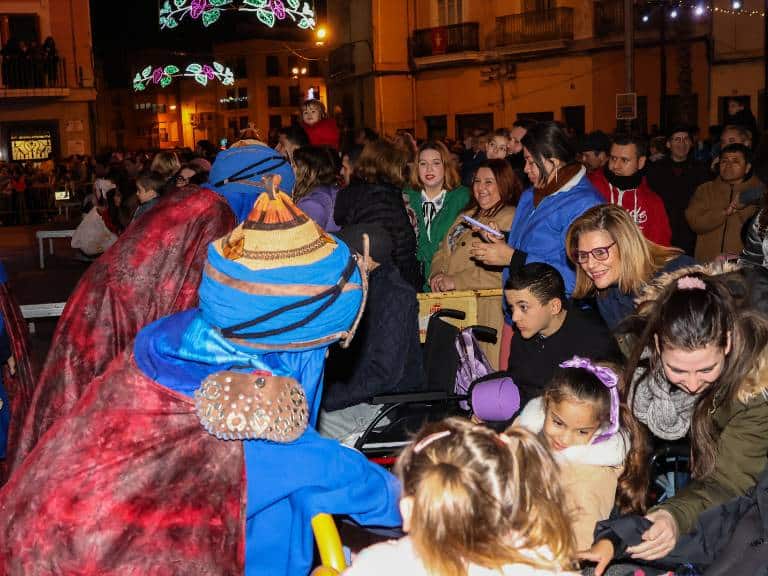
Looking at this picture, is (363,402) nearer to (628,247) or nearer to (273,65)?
(628,247)

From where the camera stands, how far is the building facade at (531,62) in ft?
86.2

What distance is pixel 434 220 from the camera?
25.7ft

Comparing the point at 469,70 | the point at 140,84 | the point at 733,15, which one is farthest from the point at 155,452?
the point at 469,70

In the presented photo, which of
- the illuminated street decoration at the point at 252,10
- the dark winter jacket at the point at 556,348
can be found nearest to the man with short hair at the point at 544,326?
the dark winter jacket at the point at 556,348

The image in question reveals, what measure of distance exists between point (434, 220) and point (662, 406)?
4.24m

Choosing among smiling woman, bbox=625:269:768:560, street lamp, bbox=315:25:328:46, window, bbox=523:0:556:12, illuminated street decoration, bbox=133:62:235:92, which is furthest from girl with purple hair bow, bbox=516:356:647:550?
street lamp, bbox=315:25:328:46

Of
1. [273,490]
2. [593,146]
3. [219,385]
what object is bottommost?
[273,490]

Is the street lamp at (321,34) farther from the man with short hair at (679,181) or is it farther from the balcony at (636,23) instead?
the man with short hair at (679,181)

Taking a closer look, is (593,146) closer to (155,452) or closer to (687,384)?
(687,384)

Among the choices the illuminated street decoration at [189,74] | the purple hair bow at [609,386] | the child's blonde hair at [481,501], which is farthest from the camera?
the illuminated street decoration at [189,74]

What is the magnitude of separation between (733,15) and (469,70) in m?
9.42

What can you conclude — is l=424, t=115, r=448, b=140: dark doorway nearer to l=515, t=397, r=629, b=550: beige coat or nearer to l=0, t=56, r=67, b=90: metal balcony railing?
l=0, t=56, r=67, b=90: metal balcony railing

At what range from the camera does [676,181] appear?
9430 millimetres

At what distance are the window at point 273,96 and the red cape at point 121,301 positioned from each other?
63.1m
